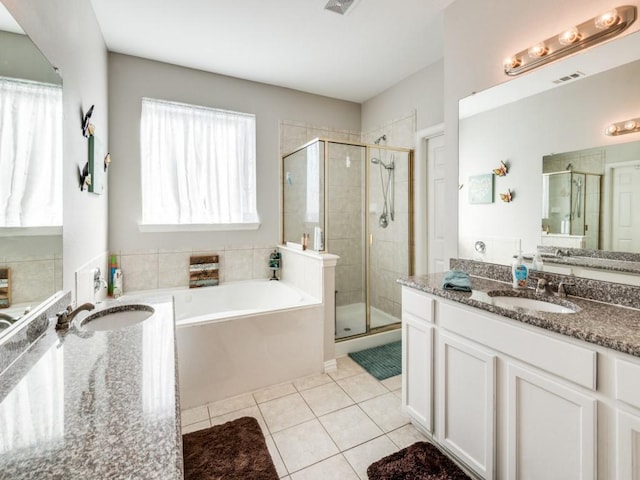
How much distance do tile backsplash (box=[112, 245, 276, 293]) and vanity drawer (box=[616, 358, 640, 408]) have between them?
9.62ft

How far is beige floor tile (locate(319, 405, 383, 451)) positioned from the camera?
1833mm

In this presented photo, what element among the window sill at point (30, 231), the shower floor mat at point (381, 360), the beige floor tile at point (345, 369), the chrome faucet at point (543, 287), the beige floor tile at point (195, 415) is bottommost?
the beige floor tile at point (195, 415)

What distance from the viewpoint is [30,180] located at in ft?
3.67

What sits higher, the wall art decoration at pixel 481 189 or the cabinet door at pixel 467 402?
the wall art decoration at pixel 481 189

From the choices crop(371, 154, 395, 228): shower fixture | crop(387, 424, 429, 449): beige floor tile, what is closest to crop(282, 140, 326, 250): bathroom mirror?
crop(371, 154, 395, 228): shower fixture

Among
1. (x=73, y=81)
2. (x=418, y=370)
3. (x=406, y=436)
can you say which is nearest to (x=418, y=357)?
(x=418, y=370)

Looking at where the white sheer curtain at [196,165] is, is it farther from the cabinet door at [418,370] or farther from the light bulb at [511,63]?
the light bulb at [511,63]

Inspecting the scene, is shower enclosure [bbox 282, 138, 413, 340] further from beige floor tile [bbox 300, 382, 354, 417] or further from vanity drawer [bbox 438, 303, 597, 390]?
vanity drawer [bbox 438, 303, 597, 390]

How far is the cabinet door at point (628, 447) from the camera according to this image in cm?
97

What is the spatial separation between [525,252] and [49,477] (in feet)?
6.79

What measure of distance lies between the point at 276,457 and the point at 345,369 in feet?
3.49

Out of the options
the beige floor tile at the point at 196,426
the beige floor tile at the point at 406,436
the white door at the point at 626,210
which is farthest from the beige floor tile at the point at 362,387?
the white door at the point at 626,210

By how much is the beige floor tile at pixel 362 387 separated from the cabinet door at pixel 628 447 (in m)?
1.45

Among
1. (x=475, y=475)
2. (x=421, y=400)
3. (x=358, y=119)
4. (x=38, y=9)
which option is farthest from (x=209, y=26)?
(x=475, y=475)
